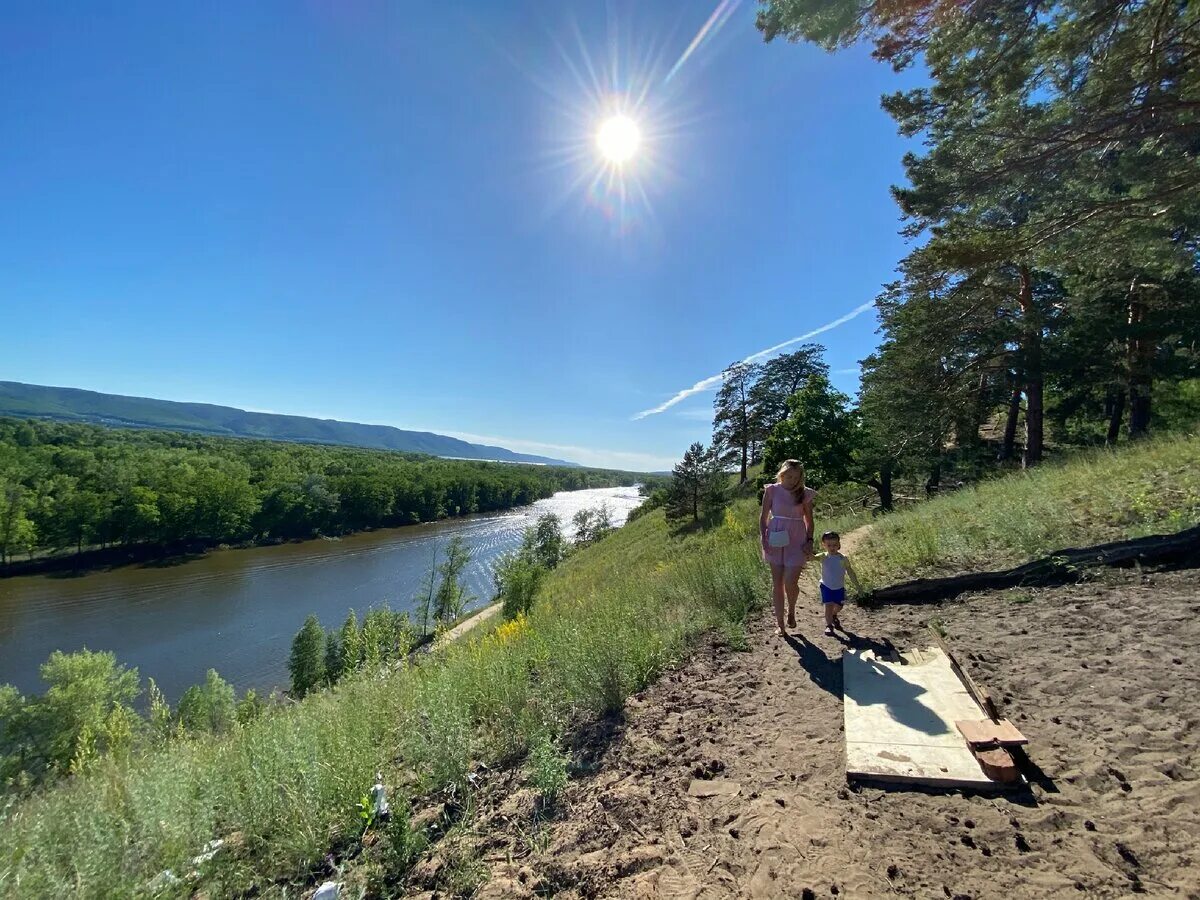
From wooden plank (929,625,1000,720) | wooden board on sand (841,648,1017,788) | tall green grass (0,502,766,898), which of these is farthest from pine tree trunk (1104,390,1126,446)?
tall green grass (0,502,766,898)

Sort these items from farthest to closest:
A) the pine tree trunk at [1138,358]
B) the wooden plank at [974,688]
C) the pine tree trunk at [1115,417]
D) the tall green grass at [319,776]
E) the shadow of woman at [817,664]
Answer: the pine tree trunk at [1115,417] < the pine tree trunk at [1138,358] < the shadow of woman at [817,664] < the wooden plank at [974,688] < the tall green grass at [319,776]

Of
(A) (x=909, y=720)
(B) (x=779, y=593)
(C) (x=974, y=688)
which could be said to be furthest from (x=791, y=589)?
(A) (x=909, y=720)

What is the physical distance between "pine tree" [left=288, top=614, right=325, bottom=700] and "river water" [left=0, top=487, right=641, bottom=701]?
12.3 ft

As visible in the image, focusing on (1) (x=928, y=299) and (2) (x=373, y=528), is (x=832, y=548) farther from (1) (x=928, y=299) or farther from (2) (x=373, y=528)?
(2) (x=373, y=528)

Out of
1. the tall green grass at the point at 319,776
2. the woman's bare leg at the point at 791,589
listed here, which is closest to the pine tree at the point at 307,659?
the tall green grass at the point at 319,776

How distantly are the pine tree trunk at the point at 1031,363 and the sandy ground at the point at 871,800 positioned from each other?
10633 mm

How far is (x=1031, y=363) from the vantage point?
12.4 meters

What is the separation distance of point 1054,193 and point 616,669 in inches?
333

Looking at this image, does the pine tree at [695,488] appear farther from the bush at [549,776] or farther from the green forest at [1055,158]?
the bush at [549,776]

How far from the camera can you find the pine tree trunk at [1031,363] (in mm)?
12234

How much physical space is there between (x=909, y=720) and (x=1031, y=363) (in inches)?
522

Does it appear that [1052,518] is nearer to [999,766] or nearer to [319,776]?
[999,766]

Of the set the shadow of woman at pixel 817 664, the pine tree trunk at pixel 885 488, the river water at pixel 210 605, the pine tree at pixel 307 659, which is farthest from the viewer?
the river water at pixel 210 605

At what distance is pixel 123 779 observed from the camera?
3770 mm
